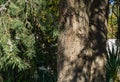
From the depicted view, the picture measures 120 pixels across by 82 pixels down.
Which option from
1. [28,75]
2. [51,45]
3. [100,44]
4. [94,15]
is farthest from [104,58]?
[28,75]

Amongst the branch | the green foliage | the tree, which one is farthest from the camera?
the tree

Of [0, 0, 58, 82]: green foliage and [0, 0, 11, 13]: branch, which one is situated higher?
[0, 0, 11, 13]: branch

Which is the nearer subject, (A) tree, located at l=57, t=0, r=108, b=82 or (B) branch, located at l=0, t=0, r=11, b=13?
(B) branch, located at l=0, t=0, r=11, b=13

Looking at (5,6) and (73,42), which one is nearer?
(5,6)

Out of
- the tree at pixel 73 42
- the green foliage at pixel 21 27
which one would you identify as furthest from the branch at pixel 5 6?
the tree at pixel 73 42

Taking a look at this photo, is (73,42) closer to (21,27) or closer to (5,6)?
(21,27)

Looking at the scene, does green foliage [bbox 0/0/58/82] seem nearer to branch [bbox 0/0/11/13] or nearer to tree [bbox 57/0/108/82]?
branch [bbox 0/0/11/13]

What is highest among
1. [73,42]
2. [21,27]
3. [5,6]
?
[5,6]

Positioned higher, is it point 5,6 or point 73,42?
point 5,6

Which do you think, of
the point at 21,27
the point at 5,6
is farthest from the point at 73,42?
the point at 5,6

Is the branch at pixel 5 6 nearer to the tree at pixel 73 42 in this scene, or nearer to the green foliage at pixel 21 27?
the green foliage at pixel 21 27

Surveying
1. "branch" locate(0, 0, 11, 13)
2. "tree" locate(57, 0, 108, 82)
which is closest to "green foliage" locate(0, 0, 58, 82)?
"branch" locate(0, 0, 11, 13)

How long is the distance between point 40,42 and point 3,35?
3.05 m

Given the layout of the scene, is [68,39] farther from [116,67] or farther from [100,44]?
[116,67]
